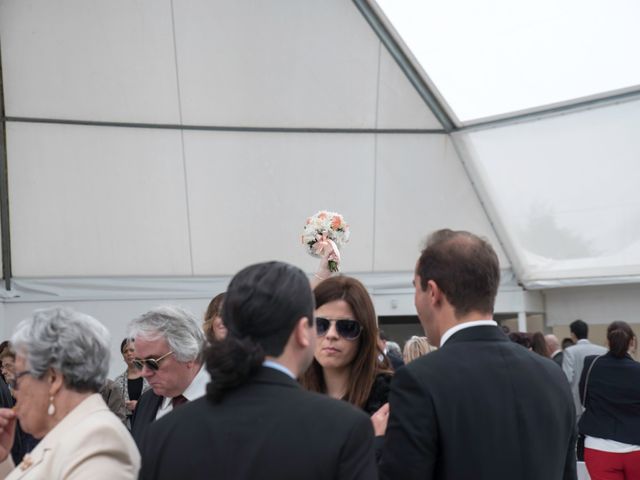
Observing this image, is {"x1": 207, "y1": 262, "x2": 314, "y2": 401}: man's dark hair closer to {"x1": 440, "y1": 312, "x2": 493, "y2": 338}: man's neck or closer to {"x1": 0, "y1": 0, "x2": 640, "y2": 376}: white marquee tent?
{"x1": 440, "y1": 312, "x2": 493, "y2": 338}: man's neck

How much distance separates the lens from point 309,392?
233 centimetres

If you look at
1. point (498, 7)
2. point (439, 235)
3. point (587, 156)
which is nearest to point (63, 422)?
point (439, 235)

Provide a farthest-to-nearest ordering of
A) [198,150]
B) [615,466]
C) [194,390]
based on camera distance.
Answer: [198,150] → [615,466] → [194,390]

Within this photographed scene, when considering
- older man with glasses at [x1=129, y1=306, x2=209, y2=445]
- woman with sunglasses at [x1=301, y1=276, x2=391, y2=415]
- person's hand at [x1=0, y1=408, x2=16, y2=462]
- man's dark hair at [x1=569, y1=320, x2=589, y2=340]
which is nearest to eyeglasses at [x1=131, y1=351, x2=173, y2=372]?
older man with glasses at [x1=129, y1=306, x2=209, y2=445]

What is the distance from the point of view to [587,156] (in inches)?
430

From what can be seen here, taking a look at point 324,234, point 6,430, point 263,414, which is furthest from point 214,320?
point 263,414

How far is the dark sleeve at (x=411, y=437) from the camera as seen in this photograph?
2705mm

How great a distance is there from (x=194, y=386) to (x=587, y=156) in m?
7.91

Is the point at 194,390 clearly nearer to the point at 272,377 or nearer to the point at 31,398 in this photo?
the point at 31,398

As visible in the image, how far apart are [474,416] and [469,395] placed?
64mm

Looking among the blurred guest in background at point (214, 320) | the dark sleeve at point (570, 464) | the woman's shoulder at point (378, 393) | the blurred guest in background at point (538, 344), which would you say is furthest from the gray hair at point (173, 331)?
the blurred guest in background at point (538, 344)

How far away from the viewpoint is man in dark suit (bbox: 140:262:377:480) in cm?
218

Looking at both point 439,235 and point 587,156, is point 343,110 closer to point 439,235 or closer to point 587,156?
point 587,156

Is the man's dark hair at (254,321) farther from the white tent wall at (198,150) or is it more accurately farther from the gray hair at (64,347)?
the white tent wall at (198,150)
